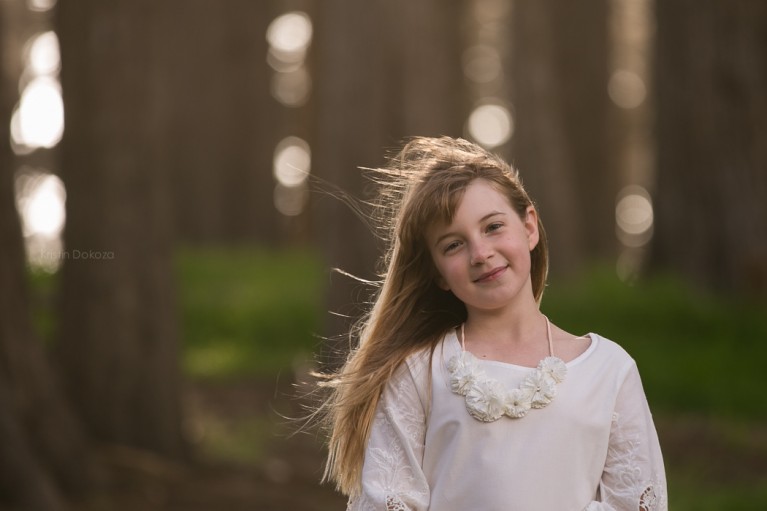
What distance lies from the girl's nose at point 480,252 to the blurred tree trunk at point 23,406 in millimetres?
3091

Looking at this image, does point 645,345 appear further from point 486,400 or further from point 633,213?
point 633,213

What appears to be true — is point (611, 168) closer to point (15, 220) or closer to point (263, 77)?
point (263, 77)

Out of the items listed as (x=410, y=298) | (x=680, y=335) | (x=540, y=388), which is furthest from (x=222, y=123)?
(x=540, y=388)

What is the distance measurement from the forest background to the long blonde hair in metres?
0.66

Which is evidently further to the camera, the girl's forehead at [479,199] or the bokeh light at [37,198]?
the bokeh light at [37,198]

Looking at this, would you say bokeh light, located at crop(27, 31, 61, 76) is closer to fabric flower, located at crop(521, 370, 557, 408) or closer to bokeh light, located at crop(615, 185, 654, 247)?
bokeh light, located at crop(615, 185, 654, 247)

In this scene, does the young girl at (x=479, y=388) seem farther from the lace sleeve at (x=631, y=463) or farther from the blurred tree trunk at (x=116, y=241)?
the blurred tree trunk at (x=116, y=241)

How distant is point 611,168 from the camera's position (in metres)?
16.9

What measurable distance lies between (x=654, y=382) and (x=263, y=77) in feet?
37.5

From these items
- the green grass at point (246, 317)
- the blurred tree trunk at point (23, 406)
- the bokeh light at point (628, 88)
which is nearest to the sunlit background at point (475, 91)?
the bokeh light at point (628, 88)

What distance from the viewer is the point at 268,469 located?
6902 mm

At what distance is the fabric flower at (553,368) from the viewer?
8.63ft

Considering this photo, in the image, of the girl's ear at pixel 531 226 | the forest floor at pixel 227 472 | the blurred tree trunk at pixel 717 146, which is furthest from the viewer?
the blurred tree trunk at pixel 717 146

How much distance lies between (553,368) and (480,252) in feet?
1.03
